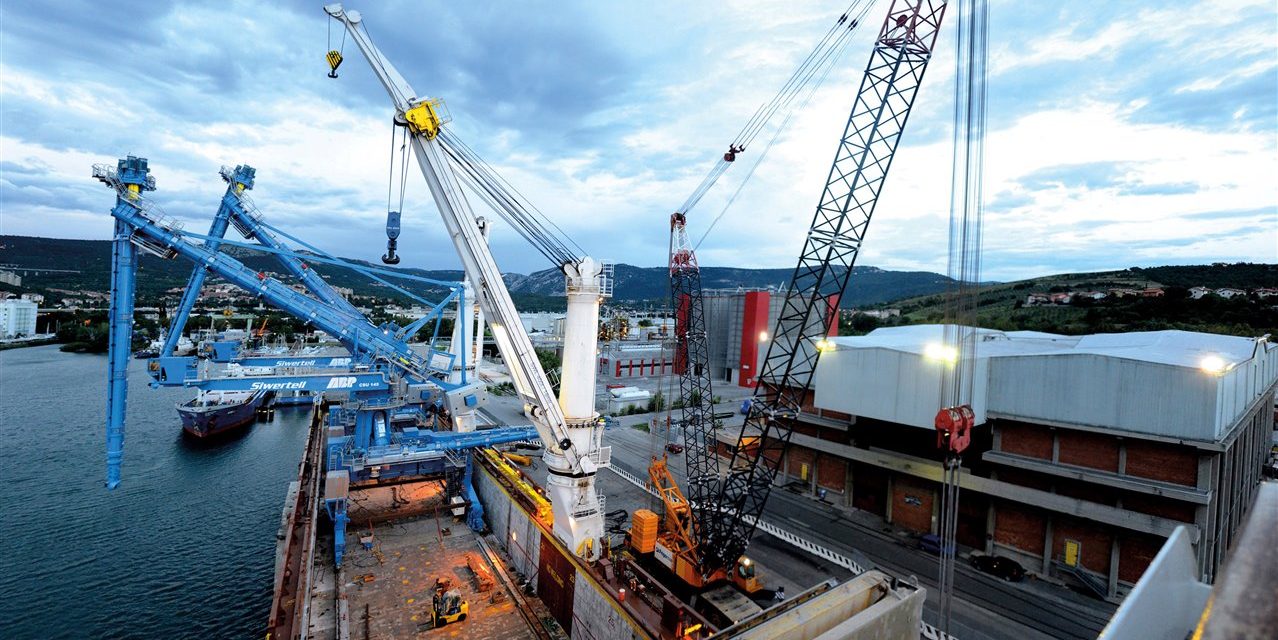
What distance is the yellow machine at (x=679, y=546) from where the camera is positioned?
19531 millimetres

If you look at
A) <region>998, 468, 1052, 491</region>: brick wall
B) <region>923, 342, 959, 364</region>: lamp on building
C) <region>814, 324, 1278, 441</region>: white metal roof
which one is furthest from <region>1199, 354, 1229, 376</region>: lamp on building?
<region>923, 342, 959, 364</region>: lamp on building

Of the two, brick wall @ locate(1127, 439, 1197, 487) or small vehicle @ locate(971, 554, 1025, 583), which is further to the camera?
small vehicle @ locate(971, 554, 1025, 583)

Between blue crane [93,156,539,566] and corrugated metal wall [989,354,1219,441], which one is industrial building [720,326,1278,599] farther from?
blue crane [93,156,539,566]

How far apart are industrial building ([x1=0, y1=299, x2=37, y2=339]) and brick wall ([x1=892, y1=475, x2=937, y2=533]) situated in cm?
14029

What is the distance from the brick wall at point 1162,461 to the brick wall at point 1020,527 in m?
3.41

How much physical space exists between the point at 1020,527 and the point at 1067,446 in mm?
3519

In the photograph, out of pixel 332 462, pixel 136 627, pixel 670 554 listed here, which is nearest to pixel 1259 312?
pixel 670 554

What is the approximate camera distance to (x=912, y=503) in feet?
79.4

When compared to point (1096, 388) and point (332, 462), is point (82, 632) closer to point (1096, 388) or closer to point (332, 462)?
point (332, 462)

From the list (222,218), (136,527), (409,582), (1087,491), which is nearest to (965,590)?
(1087,491)

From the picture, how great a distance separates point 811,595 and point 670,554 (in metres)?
10.3

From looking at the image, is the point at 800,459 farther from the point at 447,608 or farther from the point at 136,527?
the point at 136,527

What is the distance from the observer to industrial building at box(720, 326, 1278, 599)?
60.2 feet

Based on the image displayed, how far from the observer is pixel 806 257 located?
1961 cm
